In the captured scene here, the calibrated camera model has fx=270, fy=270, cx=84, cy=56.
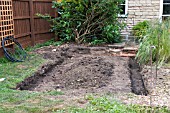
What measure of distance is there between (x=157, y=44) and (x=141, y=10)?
4.19 meters

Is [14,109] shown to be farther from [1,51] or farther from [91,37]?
[91,37]

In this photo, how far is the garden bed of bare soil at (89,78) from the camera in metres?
4.33

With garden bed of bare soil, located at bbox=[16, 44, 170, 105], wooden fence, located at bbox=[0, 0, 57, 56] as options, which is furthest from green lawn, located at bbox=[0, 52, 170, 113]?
wooden fence, located at bbox=[0, 0, 57, 56]

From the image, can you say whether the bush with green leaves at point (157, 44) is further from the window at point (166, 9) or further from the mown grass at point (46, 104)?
the window at point (166, 9)

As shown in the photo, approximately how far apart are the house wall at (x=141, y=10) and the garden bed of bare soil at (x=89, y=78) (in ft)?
10.9

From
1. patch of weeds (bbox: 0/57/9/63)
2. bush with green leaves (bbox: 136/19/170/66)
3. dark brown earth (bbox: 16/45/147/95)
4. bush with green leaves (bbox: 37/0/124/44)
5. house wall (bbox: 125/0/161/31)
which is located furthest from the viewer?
house wall (bbox: 125/0/161/31)

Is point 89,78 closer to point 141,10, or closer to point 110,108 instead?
point 110,108

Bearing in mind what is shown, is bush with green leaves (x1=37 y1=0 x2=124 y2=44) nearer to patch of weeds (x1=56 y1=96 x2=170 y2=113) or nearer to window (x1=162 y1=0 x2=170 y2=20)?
window (x1=162 y1=0 x2=170 y2=20)

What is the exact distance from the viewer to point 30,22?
28.4ft

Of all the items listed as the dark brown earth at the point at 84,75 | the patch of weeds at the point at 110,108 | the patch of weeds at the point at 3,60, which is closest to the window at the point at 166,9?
the dark brown earth at the point at 84,75

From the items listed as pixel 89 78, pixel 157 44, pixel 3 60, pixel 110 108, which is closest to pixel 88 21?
pixel 157 44

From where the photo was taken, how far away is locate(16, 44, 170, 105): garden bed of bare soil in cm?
433

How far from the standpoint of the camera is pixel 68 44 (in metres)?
8.98

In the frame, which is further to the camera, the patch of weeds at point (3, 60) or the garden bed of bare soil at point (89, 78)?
the patch of weeds at point (3, 60)
